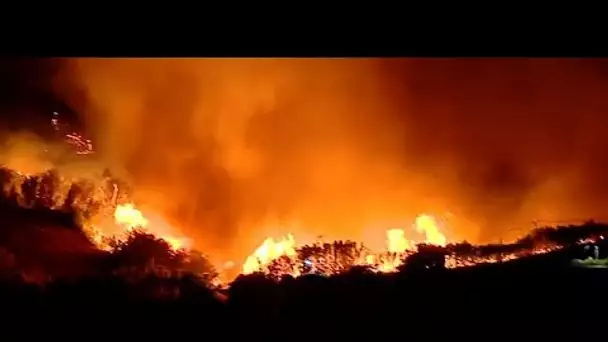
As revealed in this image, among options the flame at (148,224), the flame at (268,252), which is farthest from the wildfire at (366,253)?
the flame at (148,224)

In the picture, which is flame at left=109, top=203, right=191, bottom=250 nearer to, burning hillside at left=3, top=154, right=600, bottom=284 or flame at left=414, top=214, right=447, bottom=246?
burning hillside at left=3, top=154, right=600, bottom=284

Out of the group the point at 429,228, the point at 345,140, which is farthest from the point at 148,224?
the point at 429,228

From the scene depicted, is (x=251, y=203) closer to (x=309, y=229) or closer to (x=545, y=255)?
(x=309, y=229)

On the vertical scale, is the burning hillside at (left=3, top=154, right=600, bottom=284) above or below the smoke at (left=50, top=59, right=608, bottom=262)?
below

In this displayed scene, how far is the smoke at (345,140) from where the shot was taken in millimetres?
2625

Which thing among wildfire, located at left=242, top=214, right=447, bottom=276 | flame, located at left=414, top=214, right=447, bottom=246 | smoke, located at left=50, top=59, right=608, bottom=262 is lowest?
wildfire, located at left=242, top=214, right=447, bottom=276

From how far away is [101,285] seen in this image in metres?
2.57

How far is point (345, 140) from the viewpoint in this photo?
2.66 m

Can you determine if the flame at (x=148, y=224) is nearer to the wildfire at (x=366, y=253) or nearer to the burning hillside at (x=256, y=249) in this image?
the burning hillside at (x=256, y=249)

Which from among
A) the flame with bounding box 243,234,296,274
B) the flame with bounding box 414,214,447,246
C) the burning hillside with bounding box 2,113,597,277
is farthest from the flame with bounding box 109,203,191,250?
the flame with bounding box 414,214,447,246

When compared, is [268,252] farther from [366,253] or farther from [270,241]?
→ [366,253]

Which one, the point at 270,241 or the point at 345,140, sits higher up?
the point at 345,140

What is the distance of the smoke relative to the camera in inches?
103

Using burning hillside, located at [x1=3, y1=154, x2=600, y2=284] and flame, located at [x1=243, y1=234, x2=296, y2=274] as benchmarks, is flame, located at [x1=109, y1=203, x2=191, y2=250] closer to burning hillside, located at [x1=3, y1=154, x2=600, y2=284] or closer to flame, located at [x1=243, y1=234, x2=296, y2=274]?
burning hillside, located at [x1=3, y1=154, x2=600, y2=284]
